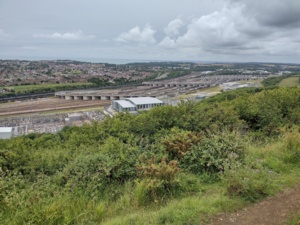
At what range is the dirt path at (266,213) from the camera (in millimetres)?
3498

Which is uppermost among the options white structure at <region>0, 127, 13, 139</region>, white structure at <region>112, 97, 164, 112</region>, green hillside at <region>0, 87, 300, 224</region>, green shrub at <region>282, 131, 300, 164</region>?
green shrub at <region>282, 131, 300, 164</region>

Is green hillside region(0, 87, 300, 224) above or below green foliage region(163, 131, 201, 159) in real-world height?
below

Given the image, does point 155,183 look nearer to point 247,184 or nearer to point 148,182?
point 148,182

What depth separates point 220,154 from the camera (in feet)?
17.3

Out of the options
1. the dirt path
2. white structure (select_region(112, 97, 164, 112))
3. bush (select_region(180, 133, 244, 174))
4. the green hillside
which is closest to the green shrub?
the green hillside

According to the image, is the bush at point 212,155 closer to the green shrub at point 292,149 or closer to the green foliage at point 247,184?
the green foliage at point 247,184

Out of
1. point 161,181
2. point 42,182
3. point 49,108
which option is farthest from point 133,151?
point 49,108

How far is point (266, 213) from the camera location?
12.1ft

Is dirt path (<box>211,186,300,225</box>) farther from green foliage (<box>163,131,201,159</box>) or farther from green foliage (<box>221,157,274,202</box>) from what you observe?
green foliage (<box>163,131,201,159</box>)

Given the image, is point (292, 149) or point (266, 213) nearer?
point (266, 213)

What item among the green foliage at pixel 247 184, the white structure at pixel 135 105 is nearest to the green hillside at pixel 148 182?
the green foliage at pixel 247 184

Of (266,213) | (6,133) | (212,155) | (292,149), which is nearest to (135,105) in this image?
(6,133)

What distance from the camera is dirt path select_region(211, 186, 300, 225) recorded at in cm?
350

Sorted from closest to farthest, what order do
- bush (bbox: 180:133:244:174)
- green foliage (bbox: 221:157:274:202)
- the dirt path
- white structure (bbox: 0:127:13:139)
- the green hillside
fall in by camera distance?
the dirt path < the green hillside < green foliage (bbox: 221:157:274:202) < bush (bbox: 180:133:244:174) < white structure (bbox: 0:127:13:139)
